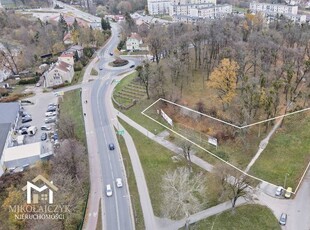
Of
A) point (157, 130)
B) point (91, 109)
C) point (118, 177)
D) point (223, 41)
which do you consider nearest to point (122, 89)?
point (91, 109)

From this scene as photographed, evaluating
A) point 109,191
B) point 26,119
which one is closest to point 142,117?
point 109,191

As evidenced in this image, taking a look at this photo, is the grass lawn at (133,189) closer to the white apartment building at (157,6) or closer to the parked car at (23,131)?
the parked car at (23,131)

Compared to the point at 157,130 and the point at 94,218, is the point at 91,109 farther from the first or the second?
the point at 94,218

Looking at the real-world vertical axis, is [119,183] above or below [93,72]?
below

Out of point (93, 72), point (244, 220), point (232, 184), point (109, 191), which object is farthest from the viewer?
point (93, 72)

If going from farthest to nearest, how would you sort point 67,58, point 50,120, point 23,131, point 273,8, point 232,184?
1. point 273,8
2. point 67,58
3. point 50,120
4. point 23,131
5. point 232,184
